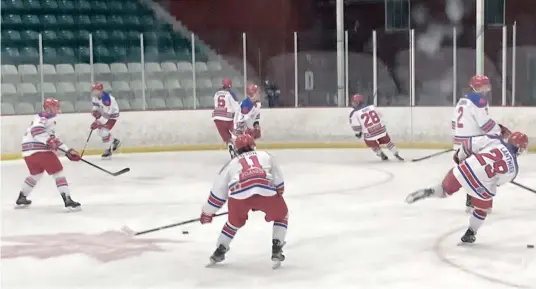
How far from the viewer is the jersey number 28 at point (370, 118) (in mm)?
9359

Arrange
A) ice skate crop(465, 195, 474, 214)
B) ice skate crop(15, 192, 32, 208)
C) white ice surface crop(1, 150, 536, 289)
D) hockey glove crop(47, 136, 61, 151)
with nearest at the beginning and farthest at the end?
white ice surface crop(1, 150, 536, 289) < ice skate crop(465, 195, 474, 214) < hockey glove crop(47, 136, 61, 151) < ice skate crop(15, 192, 32, 208)

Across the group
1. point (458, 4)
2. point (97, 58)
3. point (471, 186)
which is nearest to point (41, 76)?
point (97, 58)

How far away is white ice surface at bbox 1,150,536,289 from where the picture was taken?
3.99 meters

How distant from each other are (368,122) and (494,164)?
16.2ft

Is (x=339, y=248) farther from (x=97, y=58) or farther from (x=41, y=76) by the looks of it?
(x=97, y=58)

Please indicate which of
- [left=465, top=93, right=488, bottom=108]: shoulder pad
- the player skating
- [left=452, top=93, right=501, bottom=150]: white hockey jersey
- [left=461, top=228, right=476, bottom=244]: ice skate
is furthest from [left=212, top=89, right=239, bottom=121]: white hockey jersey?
[left=461, top=228, right=476, bottom=244]: ice skate

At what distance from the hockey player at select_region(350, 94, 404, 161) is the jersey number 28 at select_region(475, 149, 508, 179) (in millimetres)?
4872

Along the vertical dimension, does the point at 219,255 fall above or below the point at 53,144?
below

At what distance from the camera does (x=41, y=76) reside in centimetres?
1147

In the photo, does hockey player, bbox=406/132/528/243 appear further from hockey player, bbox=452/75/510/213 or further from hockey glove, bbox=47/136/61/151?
hockey glove, bbox=47/136/61/151

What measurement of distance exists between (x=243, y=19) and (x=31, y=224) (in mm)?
9907

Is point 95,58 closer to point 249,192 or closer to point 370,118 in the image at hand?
point 370,118

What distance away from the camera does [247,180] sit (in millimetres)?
4000

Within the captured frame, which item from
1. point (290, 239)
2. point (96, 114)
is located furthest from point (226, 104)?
point (290, 239)
